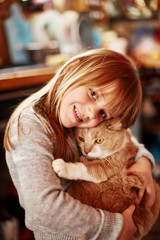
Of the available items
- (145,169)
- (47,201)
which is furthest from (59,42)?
(47,201)

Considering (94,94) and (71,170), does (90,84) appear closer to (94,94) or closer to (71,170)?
(94,94)

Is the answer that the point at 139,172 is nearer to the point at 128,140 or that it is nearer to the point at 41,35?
the point at 128,140

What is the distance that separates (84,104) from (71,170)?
186 mm

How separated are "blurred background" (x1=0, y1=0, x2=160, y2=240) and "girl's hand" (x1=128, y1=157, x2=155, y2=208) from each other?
0.27m

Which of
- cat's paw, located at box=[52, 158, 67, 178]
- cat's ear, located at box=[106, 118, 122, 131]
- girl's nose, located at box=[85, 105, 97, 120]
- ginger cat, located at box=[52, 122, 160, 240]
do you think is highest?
girl's nose, located at box=[85, 105, 97, 120]

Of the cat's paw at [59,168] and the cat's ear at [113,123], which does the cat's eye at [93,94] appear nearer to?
the cat's ear at [113,123]

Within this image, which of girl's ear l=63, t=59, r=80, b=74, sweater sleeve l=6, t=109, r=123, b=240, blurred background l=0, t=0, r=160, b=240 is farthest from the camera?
blurred background l=0, t=0, r=160, b=240

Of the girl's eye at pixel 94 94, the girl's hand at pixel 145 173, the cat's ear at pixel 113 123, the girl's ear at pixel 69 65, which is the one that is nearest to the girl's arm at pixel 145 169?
the girl's hand at pixel 145 173

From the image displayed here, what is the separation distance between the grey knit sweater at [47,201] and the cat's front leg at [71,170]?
0.02 m

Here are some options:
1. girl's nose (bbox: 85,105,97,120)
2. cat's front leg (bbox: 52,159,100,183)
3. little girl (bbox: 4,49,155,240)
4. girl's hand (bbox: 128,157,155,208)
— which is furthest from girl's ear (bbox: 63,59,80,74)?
girl's hand (bbox: 128,157,155,208)

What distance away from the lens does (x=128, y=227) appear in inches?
25.9

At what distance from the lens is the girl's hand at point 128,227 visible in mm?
646

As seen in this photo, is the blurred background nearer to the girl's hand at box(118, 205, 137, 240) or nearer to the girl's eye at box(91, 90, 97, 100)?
the girl's eye at box(91, 90, 97, 100)

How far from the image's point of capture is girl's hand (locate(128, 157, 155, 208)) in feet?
2.46
